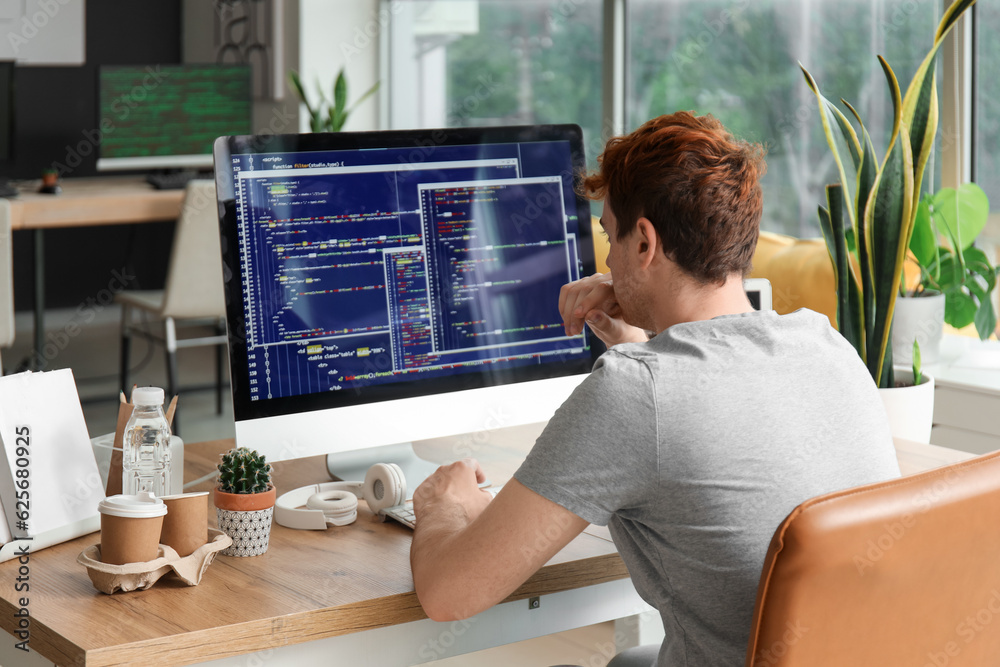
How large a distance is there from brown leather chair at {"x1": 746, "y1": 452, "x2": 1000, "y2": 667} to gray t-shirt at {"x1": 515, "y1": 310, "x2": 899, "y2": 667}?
14 cm

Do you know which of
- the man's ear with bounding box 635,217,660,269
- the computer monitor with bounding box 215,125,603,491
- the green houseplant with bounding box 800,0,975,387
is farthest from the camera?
the green houseplant with bounding box 800,0,975,387

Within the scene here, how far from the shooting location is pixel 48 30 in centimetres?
552

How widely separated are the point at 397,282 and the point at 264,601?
1.66 ft

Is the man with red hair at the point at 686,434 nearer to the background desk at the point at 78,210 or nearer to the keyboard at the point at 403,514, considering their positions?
the keyboard at the point at 403,514

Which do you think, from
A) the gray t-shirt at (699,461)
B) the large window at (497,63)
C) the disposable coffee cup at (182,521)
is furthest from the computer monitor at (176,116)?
the gray t-shirt at (699,461)

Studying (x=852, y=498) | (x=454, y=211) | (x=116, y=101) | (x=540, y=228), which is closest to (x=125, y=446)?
(x=454, y=211)

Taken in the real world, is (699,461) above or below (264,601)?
above

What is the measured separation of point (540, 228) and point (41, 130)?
523 centimetres

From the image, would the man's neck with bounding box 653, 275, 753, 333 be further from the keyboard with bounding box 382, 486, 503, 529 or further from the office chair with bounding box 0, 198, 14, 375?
the office chair with bounding box 0, 198, 14, 375

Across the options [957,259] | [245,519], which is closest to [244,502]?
[245,519]

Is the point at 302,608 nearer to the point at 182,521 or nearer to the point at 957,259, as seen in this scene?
the point at 182,521

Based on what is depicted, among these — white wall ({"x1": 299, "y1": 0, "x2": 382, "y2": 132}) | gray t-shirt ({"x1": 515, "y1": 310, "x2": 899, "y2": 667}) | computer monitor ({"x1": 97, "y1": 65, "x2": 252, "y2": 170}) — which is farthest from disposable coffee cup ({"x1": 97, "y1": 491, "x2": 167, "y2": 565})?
white wall ({"x1": 299, "y1": 0, "x2": 382, "y2": 132})

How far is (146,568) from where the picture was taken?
1.02 meters

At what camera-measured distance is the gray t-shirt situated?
3.09 ft
